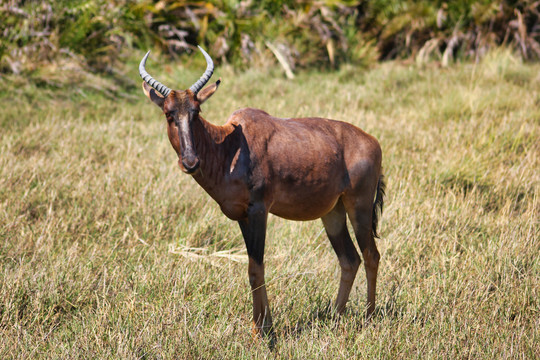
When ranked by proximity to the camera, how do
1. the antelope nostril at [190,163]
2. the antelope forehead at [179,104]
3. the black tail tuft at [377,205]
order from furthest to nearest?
the black tail tuft at [377,205], the antelope forehead at [179,104], the antelope nostril at [190,163]

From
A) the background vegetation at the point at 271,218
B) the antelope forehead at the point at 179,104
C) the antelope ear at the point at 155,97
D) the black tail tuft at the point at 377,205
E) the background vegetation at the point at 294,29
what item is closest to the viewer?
the antelope forehead at the point at 179,104

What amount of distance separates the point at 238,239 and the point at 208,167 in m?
2.10

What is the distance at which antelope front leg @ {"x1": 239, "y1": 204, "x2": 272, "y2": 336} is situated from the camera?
3.61 meters

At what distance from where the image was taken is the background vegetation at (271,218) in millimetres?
3840

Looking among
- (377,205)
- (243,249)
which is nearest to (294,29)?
(243,249)

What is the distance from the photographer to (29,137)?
24.8ft

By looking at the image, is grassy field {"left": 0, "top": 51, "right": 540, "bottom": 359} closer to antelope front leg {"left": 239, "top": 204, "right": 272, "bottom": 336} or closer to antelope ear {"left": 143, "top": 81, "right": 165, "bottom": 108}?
antelope front leg {"left": 239, "top": 204, "right": 272, "bottom": 336}

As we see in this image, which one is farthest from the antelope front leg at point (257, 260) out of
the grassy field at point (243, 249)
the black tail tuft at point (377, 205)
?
the black tail tuft at point (377, 205)

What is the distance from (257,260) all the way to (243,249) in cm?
168

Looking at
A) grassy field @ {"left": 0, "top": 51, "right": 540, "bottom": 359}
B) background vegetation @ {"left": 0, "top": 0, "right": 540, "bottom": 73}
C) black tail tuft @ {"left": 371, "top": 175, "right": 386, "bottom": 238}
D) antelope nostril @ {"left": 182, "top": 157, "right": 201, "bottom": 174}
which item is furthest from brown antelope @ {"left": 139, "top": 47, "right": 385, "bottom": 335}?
background vegetation @ {"left": 0, "top": 0, "right": 540, "bottom": 73}

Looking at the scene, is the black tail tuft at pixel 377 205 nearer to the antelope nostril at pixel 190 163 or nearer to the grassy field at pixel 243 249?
the grassy field at pixel 243 249

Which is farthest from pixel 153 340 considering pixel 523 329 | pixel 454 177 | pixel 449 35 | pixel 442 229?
pixel 449 35

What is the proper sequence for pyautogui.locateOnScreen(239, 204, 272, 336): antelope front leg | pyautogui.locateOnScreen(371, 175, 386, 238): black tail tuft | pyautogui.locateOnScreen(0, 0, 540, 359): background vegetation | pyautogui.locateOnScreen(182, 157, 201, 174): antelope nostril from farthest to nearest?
pyautogui.locateOnScreen(371, 175, 386, 238): black tail tuft, pyautogui.locateOnScreen(0, 0, 540, 359): background vegetation, pyautogui.locateOnScreen(239, 204, 272, 336): antelope front leg, pyautogui.locateOnScreen(182, 157, 201, 174): antelope nostril

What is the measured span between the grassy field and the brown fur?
43 cm
